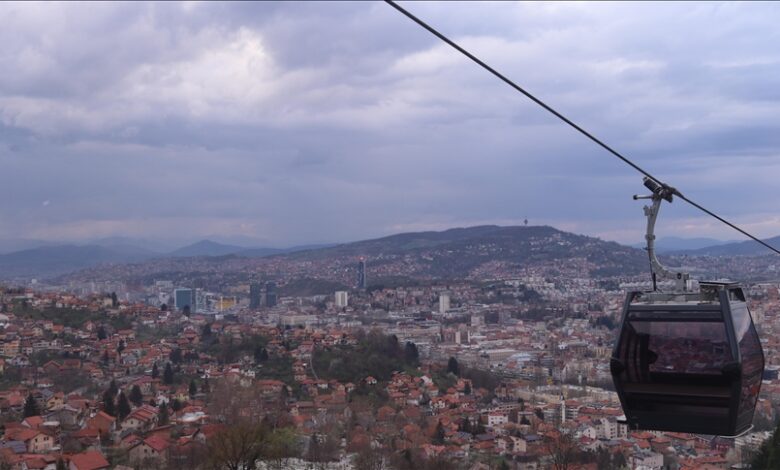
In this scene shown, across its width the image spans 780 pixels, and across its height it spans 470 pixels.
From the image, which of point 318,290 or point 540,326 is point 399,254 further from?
point 540,326

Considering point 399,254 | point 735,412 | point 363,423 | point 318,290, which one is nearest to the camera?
point 735,412

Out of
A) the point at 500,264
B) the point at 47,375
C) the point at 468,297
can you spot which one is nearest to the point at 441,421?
the point at 47,375

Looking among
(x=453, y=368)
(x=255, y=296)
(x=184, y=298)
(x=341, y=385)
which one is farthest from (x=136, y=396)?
(x=255, y=296)

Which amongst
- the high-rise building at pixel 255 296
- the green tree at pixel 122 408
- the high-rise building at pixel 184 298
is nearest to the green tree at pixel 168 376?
the green tree at pixel 122 408

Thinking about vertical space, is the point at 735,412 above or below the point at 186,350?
above

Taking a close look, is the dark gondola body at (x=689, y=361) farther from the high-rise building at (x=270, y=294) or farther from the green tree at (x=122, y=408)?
the high-rise building at (x=270, y=294)

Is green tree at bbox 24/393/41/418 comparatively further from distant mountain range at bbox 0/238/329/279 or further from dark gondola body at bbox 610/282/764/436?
distant mountain range at bbox 0/238/329/279

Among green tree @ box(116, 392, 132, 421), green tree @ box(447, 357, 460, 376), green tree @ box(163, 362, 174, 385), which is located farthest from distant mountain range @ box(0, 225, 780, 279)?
green tree @ box(116, 392, 132, 421)

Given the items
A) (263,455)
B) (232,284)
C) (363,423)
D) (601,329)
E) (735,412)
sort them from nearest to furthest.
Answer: (735,412) < (263,455) < (363,423) < (601,329) < (232,284)
